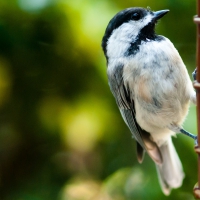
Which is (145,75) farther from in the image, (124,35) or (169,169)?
(169,169)

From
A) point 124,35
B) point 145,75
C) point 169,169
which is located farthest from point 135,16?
point 169,169

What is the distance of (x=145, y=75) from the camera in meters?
1.57

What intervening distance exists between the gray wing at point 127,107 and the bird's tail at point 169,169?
80mm

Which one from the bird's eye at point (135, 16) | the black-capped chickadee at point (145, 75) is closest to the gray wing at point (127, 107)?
the black-capped chickadee at point (145, 75)

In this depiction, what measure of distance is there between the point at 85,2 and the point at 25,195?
809mm

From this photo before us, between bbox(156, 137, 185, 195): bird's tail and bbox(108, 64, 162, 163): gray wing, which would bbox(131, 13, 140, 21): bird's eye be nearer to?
bbox(108, 64, 162, 163): gray wing

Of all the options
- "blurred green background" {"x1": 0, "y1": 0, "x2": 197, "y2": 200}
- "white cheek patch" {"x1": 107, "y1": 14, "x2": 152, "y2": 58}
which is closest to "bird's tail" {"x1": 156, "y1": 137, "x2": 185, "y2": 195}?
"blurred green background" {"x1": 0, "y1": 0, "x2": 197, "y2": 200}

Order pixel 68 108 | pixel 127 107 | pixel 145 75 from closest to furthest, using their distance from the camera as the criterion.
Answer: pixel 145 75
pixel 127 107
pixel 68 108

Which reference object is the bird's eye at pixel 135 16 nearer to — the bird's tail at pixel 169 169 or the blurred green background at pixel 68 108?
the blurred green background at pixel 68 108

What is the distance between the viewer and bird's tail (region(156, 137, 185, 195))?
1839 millimetres

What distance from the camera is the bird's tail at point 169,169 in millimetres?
1839

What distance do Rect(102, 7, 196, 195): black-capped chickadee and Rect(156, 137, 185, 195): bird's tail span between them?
0.03 m

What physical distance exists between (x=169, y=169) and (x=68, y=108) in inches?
19.5

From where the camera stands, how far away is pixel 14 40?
6.11 ft
